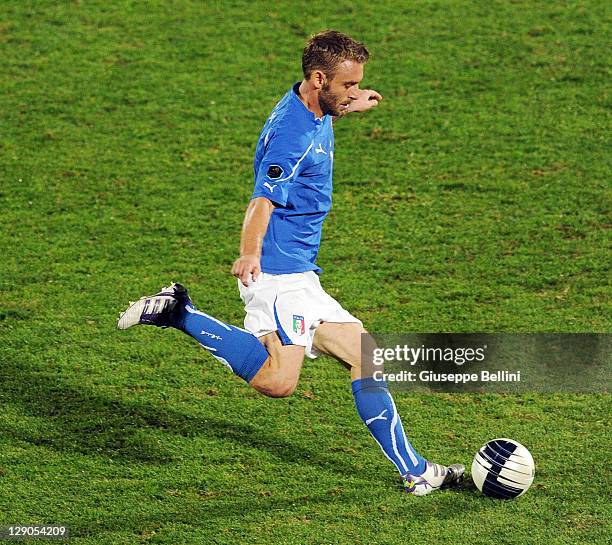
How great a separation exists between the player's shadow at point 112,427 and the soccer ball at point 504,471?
74 centimetres

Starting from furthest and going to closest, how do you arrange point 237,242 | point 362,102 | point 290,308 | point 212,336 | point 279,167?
point 237,242, point 362,102, point 212,336, point 290,308, point 279,167

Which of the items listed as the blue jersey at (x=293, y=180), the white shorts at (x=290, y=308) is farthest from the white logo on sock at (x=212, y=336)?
the blue jersey at (x=293, y=180)

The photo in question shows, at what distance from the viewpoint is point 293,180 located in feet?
19.5

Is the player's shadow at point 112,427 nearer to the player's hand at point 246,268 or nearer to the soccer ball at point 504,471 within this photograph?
the soccer ball at point 504,471

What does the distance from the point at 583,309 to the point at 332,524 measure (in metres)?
2.93

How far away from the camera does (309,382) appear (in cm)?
738

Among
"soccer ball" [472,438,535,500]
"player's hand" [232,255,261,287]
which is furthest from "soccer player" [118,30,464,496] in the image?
"player's hand" [232,255,261,287]

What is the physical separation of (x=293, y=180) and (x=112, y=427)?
1921 millimetres

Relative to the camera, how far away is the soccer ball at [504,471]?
6.09 meters

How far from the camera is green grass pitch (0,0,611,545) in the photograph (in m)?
6.21

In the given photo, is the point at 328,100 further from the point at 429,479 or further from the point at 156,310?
the point at 429,479

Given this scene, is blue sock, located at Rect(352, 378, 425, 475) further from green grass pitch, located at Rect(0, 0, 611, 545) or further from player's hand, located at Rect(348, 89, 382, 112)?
player's hand, located at Rect(348, 89, 382, 112)

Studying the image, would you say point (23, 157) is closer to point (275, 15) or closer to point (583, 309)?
point (275, 15)

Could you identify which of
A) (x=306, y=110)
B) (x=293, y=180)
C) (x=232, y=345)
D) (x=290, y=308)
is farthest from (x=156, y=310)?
(x=306, y=110)
